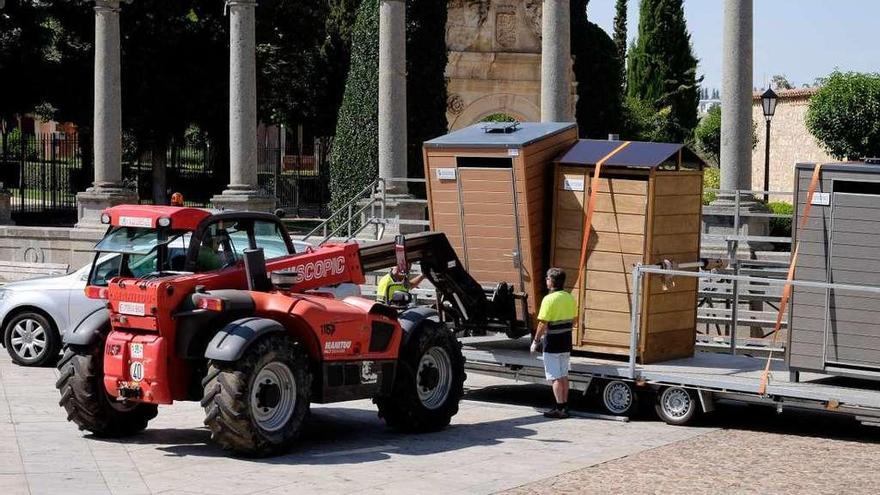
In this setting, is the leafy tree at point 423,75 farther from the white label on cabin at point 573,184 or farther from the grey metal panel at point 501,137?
the white label on cabin at point 573,184

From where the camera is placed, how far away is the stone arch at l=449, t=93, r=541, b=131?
121 feet

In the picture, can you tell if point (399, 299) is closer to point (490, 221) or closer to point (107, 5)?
point (490, 221)

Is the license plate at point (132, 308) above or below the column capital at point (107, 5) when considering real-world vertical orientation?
below

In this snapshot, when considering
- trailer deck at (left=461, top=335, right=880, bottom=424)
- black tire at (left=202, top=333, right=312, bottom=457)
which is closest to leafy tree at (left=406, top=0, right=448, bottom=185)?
trailer deck at (left=461, top=335, right=880, bottom=424)

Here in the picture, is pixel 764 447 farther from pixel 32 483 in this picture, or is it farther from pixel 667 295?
pixel 32 483

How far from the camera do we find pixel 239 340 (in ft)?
39.7

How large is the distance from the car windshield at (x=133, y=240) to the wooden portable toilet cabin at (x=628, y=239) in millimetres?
5022

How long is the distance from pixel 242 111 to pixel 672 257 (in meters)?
13.6

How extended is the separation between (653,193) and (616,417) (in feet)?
8.45

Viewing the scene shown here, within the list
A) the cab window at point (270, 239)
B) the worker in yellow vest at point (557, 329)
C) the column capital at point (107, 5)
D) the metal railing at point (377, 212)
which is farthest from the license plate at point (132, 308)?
the column capital at point (107, 5)

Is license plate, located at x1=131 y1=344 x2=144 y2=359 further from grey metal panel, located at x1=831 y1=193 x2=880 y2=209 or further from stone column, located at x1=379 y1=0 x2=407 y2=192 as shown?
stone column, located at x1=379 y1=0 x2=407 y2=192

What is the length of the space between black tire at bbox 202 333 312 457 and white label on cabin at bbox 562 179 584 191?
456 centimetres

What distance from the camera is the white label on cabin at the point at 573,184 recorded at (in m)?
15.8

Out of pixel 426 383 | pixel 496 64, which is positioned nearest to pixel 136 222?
pixel 426 383
